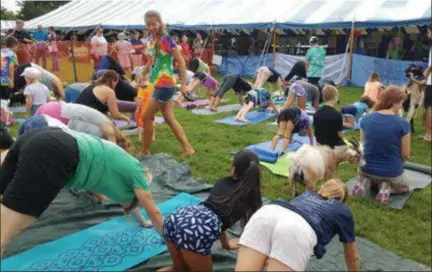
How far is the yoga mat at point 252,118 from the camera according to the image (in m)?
7.80

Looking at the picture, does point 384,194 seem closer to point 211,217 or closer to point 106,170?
point 211,217

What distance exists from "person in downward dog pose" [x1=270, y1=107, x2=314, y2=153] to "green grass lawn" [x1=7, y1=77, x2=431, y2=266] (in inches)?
26.3

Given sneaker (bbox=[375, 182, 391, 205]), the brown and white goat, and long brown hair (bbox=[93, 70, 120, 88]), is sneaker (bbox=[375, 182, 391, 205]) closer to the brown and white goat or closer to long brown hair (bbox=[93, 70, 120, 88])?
the brown and white goat

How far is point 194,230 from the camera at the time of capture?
100 inches

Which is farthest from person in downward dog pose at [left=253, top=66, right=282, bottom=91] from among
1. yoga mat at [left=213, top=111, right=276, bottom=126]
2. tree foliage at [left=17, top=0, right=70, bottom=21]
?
tree foliage at [left=17, top=0, right=70, bottom=21]

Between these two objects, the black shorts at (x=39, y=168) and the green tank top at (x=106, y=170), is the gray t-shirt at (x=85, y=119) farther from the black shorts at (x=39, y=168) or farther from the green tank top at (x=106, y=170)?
the black shorts at (x=39, y=168)

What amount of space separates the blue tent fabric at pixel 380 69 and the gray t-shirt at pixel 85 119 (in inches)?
391

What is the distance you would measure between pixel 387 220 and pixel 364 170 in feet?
2.17

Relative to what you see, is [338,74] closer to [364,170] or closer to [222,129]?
[222,129]

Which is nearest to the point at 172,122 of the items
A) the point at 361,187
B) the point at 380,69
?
the point at 361,187

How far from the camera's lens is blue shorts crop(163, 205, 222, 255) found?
255cm

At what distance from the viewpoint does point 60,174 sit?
2.60 metres

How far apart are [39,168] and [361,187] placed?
3138mm

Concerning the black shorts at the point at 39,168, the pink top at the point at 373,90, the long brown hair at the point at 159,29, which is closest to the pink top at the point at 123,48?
the pink top at the point at 373,90
